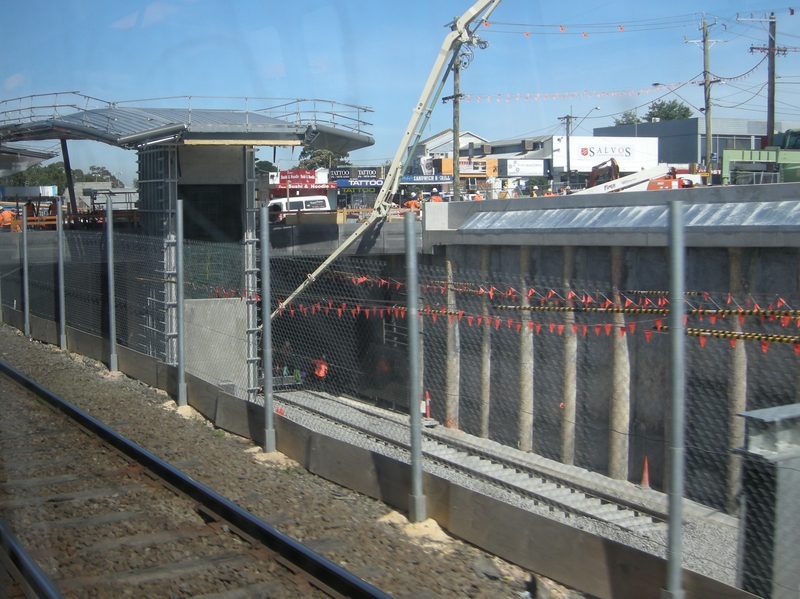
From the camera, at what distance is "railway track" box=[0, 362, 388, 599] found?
151 inches

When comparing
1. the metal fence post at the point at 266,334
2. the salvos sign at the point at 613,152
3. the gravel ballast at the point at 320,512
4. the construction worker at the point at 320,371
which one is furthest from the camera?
the salvos sign at the point at 613,152

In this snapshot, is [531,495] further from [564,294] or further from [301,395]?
[564,294]

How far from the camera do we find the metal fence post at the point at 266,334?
21.0ft

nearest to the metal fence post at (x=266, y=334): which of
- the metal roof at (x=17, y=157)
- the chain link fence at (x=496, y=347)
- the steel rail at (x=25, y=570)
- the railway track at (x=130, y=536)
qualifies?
the chain link fence at (x=496, y=347)

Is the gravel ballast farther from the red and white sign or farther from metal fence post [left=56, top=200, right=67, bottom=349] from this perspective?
the red and white sign

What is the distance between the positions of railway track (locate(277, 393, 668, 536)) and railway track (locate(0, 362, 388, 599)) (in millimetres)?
1940

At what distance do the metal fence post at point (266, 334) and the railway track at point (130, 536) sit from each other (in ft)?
2.78

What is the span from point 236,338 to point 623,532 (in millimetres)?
4563

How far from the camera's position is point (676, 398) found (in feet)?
11.0

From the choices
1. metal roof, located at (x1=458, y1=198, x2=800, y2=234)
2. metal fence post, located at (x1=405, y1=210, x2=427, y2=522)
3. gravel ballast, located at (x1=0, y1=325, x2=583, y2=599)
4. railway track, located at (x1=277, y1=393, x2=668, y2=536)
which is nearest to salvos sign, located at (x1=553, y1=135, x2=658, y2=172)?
metal roof, located at (x1=458, y1=198, x2=800, y2=234)

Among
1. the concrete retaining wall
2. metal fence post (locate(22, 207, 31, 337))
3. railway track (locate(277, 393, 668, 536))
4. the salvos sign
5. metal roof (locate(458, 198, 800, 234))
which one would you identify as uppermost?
the salvos sign

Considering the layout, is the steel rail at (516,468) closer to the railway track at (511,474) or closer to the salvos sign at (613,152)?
the railway track at (511,474)

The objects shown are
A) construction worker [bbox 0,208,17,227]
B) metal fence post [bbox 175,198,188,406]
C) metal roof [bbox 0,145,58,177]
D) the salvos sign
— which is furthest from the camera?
the salvos sign

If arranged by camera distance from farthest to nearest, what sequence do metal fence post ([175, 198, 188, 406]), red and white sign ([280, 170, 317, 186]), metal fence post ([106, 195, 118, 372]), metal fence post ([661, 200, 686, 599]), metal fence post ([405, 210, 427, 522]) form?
1. red and white sign ([280, 170, 317, 186])
2. metal fence post ([106, 195, 118, 372])
3. metal fence post ([175, 198, 188, 406])
4. metal fence post ([405, 210, 427, 522])
5. metal fence post ([661, 200, 686, 599])
